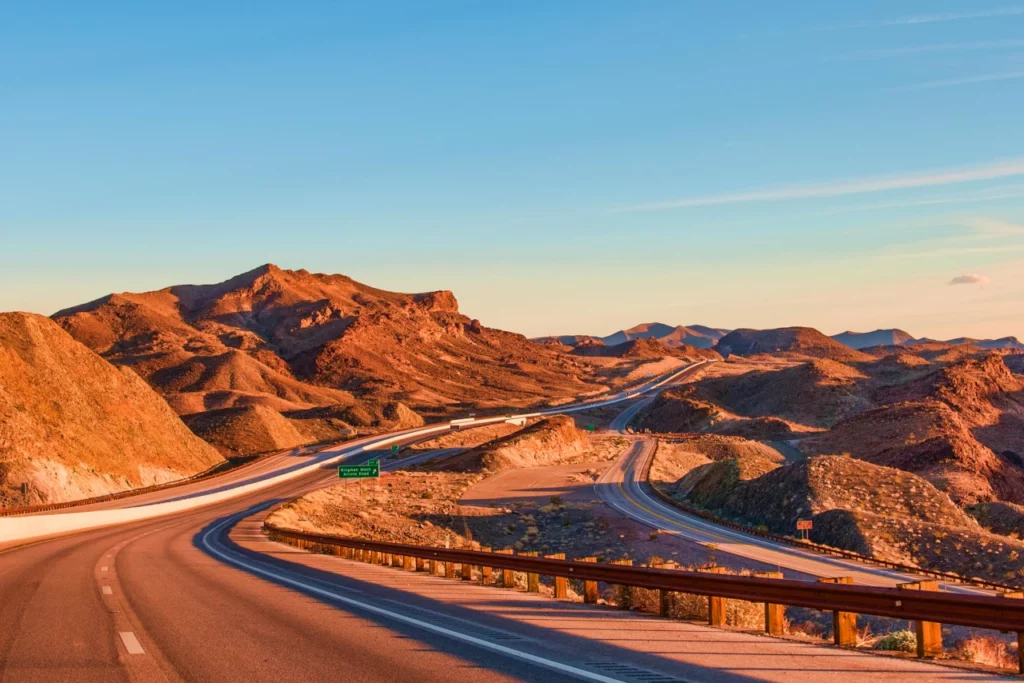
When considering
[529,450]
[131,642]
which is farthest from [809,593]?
[529,450]

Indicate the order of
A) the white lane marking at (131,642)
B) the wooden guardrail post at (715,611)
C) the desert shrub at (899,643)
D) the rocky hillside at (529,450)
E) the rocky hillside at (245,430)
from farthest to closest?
the rocky hillside at (245,430) < the rocky hillside at (529,450) < the wooden guardrail post at (715,611) < the desert shrub at (899,643) < the white lane marking at (131,642)

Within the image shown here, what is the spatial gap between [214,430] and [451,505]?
6510 centimetres

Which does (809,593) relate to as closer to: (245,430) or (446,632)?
(446,632)

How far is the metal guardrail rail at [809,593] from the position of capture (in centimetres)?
882

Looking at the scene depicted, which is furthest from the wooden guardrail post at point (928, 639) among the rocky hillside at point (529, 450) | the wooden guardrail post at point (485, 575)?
the rocky hillside at point (529, 450)

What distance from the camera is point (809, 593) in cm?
1089

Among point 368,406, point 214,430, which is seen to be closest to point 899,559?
point 214,430

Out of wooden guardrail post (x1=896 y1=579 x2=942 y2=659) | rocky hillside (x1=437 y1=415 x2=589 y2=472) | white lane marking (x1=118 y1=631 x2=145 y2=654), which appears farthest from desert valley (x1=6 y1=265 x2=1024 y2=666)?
white lane marking (x1=118 y1=631 x2=145 y2=654)

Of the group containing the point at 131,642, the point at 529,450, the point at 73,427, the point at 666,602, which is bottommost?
the point at 529,450

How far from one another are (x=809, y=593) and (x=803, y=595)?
0.34ft

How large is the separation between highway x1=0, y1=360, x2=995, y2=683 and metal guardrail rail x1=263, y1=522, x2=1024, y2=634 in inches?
19.3

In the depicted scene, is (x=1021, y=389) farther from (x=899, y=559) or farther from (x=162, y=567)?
(x=162, y=567)

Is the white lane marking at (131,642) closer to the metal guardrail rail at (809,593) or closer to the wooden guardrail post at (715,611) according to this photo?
the metal guardrail rail at (809,593)

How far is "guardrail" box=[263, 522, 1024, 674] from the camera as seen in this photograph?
890 cm
